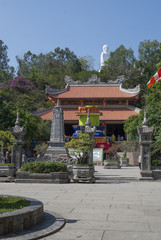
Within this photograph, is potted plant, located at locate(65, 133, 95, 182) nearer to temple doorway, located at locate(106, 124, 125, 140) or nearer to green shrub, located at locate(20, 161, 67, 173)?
green shrub, located at locate(20, 161, 67, 173)

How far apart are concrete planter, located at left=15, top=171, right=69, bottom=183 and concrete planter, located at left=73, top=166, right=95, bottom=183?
0.79m

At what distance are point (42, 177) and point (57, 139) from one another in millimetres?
7575

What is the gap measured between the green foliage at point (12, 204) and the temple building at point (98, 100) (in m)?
37.9

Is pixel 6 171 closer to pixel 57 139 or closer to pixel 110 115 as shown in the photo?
pixel 57 139

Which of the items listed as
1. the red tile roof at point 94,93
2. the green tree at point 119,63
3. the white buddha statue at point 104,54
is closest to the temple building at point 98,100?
the red tile roof at point 94,93

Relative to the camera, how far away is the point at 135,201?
8859 millimetres

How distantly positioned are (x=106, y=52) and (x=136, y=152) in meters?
60.5

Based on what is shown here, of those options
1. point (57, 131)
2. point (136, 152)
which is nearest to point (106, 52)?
point (136, 152)

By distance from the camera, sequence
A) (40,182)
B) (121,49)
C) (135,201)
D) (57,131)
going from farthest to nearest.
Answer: (121,49) < (57,131) < (40,182) < (135,201)

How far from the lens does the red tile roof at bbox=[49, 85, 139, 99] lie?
47125 millimetres

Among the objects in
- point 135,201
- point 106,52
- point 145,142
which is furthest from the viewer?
point 106,52

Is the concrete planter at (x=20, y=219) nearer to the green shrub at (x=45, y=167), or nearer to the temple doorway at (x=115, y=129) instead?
the green shrub at (x=45, y=167)

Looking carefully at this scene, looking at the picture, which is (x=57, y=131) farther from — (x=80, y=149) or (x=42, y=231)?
(x=42, y=231)

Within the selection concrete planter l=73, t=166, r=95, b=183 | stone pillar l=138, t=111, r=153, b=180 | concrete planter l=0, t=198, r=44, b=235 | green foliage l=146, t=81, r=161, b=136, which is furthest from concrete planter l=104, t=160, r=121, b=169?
concrete planter l=0, t=198, r=44, b=235
